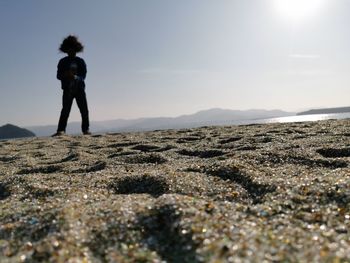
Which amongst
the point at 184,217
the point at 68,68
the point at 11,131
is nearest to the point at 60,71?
the point at 68,68

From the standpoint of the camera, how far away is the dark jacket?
11.2 metres

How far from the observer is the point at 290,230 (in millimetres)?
1747

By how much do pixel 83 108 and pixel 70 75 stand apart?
117 cm

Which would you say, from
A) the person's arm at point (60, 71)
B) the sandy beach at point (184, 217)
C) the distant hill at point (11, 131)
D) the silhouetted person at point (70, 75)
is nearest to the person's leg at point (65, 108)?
the silhouetted person at point (70, 75)

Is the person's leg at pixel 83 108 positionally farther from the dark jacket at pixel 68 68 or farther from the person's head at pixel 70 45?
the person's head at pixel 70 45

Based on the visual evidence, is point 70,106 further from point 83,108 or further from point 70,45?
point 70,45

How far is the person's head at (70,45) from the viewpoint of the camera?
11.3 meters

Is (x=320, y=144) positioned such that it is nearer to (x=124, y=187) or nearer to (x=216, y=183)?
(x=216, y=183)

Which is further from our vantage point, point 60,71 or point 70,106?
point 70,106

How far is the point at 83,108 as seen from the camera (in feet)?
38.4

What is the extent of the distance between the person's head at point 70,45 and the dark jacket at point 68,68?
0.19m

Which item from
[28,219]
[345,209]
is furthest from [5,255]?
[345,209]

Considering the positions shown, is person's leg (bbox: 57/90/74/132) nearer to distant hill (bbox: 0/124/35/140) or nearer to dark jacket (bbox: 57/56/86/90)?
dark jacket (bbox: 57/56/86/90)

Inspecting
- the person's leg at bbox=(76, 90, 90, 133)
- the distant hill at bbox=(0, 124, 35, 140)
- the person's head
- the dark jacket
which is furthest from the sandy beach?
the distant hill at bbox=(0, 124, 35, 140)
